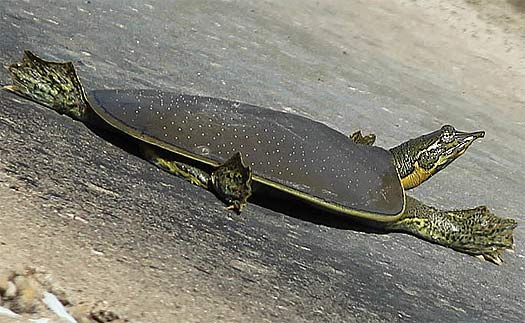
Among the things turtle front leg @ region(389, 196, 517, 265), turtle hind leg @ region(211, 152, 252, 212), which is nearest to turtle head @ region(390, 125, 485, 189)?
turtle front leg @ region(389, 196, 517, 265)

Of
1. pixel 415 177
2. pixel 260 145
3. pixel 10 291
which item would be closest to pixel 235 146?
pixel 260 145

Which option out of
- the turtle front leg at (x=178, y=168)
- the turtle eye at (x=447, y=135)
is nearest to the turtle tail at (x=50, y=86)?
the turtle front leg at (x=178, y=168)

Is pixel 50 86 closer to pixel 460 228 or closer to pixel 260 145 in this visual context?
pixel 260 145

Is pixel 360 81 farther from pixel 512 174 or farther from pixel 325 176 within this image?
pixel 325 176

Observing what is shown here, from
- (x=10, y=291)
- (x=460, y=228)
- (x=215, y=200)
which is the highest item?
(x=10, y=291)

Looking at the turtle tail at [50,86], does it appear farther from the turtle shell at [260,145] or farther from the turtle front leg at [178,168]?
the turtle front leg at [178,168]

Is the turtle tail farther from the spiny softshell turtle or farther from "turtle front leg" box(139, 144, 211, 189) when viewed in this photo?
"turtle front leg" box(139, 144, 211, 189)
